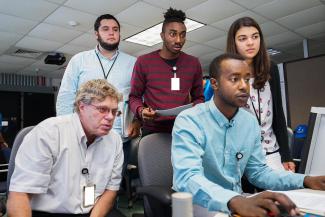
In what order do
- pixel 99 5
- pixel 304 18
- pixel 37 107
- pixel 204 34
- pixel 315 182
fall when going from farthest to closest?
pixel 37 107 < pixel 204 34 < pixel 304 18 < pixel 99 5 < pixel 315 182

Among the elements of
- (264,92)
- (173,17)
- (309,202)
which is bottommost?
(309,202)

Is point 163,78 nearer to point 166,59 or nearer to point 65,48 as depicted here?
point 166,59

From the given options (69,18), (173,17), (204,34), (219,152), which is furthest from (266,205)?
(204,34)

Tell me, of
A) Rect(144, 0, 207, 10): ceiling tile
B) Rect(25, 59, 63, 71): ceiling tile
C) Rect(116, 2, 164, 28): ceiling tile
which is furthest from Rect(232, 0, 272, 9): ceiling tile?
Rect(25, 59, 63, 71): ceiling tile

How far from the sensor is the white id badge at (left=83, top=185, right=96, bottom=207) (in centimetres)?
132

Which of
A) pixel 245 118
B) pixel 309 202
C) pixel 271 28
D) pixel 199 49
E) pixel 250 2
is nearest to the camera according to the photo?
pixel 309 202

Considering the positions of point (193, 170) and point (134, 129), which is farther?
point (134, 129)

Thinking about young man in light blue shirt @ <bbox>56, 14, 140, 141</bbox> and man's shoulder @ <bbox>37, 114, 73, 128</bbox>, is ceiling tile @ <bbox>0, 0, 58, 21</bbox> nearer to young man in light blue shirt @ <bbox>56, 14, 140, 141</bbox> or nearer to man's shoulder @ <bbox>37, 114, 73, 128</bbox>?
young man in light blue shirt @ <bbox>56, 14, 140, 141</bbox>

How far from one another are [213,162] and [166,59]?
37.4 inches

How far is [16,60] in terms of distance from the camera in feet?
22.2

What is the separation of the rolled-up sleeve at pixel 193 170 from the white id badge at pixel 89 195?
18.6 inches

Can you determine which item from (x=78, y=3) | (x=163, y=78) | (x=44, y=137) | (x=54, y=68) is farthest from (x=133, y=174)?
(x=54, y=68)

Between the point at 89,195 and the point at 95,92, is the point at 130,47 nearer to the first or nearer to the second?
the point at 95,92

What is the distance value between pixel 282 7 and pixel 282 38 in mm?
1649
